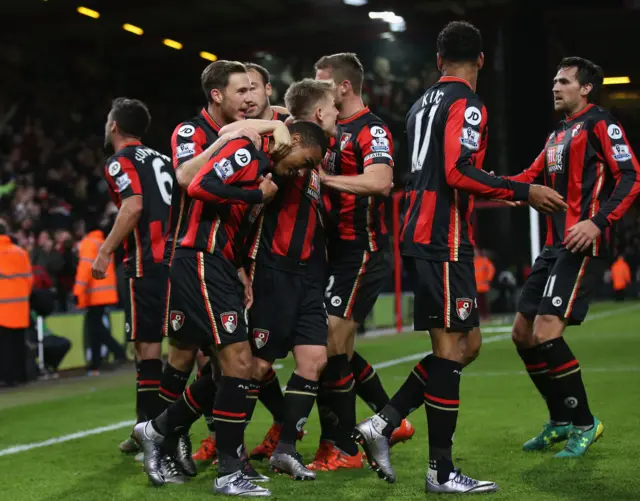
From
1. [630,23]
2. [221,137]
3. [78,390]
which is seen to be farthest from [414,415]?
[630,23]

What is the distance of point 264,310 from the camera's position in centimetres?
488

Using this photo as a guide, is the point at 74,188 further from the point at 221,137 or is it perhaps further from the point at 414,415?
the point at 221,137

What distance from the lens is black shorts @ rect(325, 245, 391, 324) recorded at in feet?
17.9

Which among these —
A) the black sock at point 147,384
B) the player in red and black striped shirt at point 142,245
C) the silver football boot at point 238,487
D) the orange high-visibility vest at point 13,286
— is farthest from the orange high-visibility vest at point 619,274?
the silver football boot at point 238,487

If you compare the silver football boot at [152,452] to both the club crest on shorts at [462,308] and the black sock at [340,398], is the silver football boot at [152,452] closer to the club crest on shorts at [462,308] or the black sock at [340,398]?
the black sock at [340,398]

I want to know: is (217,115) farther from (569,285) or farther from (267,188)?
(569,285)

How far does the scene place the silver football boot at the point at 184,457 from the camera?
5.16 m

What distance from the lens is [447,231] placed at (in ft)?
15.1

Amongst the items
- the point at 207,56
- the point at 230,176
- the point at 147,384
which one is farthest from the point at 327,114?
the point at 207,56

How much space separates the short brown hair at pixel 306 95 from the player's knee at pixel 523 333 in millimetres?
1652

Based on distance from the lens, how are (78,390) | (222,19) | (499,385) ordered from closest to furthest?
(499,385) → (78,390) → (222,19)

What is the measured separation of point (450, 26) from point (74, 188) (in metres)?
16.6

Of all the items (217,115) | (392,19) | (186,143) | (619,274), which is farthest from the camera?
(619,274)

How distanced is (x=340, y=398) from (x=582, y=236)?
1493mm
